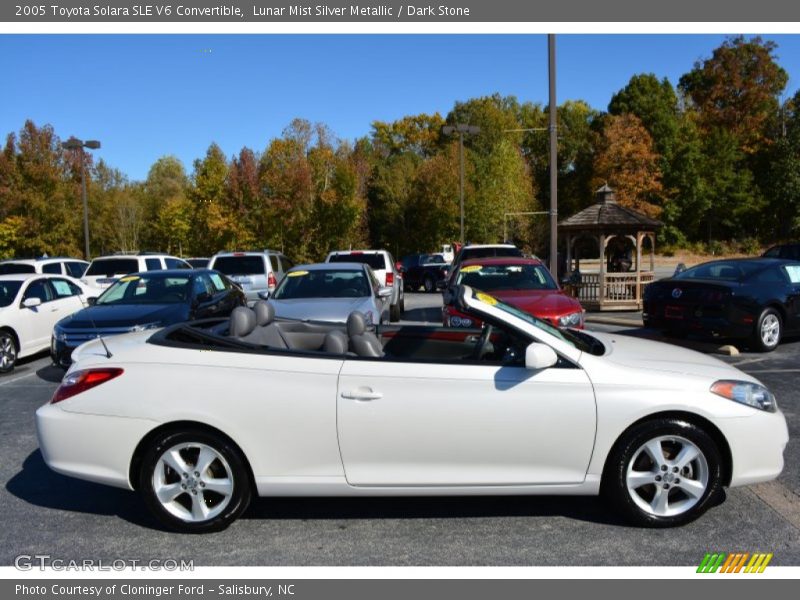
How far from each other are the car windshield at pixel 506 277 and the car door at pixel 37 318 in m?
6.78

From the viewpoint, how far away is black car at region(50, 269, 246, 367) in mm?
8734

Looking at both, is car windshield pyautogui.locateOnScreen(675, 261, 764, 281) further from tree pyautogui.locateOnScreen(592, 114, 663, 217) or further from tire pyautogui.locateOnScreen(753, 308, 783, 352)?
tree pyautogui.locateOnScreen(592, 114, 663, 217)

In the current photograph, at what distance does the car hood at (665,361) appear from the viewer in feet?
13.9

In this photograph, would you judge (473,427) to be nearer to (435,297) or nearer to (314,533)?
(314,533)

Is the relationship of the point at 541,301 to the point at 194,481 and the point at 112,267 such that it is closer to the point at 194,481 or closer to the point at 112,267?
the point at 194,481

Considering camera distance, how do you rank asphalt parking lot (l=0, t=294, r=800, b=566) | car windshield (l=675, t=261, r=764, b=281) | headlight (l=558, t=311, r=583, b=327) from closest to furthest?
asphalt parking lot (l=0, t=294, r=800, b=566) → headlight (l=558, t=311, r=583, b=327) → car windshield (l=675, t=261, r=764, b=281)

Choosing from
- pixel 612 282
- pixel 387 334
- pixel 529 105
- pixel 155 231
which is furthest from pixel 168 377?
pixel 529 105

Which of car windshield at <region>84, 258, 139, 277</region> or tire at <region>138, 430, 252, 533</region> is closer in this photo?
tire at <region>138, 430, 252, 533</region>

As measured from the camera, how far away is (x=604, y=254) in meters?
17.9

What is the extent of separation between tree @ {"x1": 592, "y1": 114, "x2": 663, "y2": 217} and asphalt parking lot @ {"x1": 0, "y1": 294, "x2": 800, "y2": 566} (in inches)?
1794

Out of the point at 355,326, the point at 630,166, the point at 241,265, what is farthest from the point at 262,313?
the point at 630,166

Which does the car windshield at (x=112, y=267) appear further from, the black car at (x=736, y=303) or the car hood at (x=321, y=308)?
the black car at (x=736, y=303)

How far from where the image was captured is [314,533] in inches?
165

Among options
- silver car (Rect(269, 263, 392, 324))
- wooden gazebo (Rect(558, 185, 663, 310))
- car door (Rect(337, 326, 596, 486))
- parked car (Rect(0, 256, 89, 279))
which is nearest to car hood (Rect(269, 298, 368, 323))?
silver car (Rect(269, 263, 392, 324))
